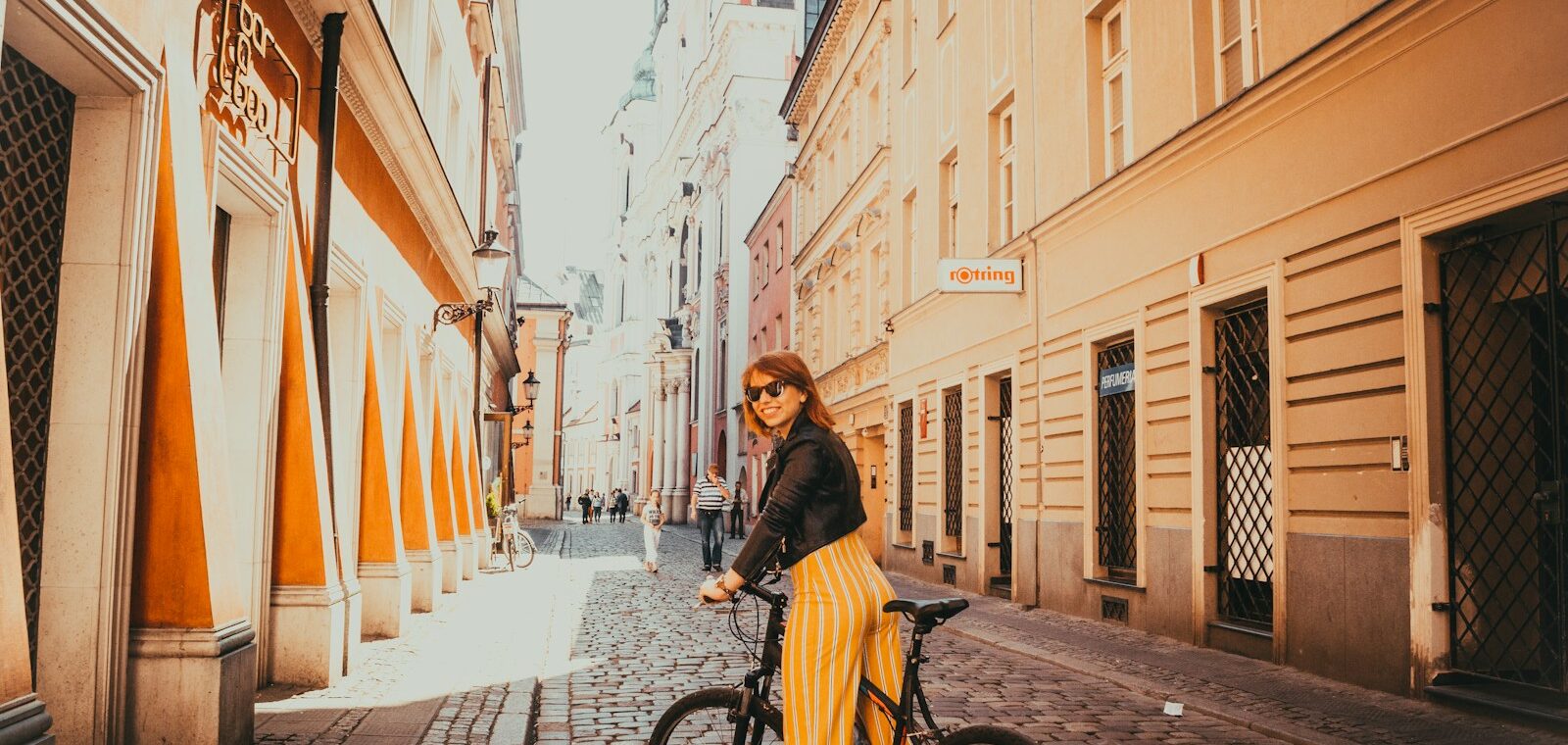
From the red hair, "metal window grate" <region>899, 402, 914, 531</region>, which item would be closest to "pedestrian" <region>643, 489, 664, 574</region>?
"metal window grate" <region>899, 402, 914, 531</region>

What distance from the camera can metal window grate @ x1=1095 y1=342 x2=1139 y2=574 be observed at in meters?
13.7

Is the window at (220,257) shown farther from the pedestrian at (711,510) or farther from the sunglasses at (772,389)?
the pedestrian at (711,510)

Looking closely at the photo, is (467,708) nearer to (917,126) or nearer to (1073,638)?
(1073,638)

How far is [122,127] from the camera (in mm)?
5727

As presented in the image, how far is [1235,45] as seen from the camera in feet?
38.0

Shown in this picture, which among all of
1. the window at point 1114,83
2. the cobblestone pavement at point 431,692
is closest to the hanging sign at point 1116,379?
the window at point 1114,83

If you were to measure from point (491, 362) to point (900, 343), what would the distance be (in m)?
17.2

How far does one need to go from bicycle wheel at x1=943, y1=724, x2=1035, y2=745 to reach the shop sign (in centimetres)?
538

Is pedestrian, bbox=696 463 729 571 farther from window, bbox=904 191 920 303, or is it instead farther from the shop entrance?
the shop entrance

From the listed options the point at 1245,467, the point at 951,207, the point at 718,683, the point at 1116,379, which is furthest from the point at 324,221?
the point at 951,207

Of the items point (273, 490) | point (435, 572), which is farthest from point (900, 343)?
point (273, 490)

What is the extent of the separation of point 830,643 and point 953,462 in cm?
1639

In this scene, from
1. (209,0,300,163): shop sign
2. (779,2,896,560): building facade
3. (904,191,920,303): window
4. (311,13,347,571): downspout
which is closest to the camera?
(209,0,300,163): shop sign

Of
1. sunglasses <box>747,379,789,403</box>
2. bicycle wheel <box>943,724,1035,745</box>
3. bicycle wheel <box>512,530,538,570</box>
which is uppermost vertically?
sunglasses <box>747,379,789,403</box>
